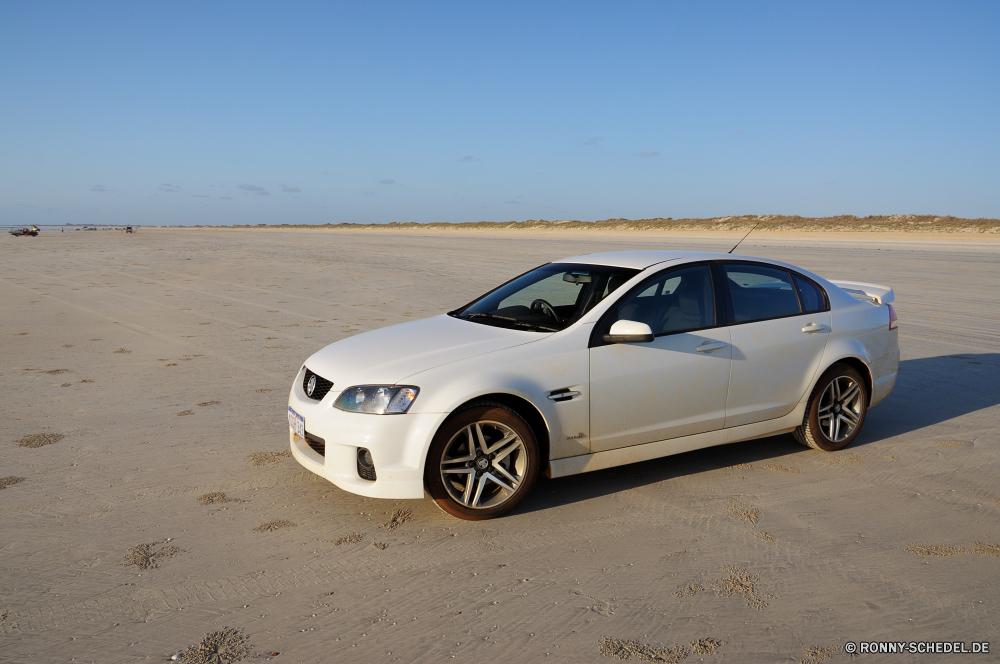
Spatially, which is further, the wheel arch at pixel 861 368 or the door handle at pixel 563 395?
the wheel arch at pixel 861 368

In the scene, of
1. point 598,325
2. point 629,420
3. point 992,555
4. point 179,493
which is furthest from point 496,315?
point 992,555

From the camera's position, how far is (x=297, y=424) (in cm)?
473

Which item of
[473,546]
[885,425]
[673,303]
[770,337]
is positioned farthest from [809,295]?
[473,546]

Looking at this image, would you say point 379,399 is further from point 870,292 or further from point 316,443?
point 870,292

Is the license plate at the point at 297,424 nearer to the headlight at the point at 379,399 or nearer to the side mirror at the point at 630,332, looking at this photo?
the headlight at the point at 379,399

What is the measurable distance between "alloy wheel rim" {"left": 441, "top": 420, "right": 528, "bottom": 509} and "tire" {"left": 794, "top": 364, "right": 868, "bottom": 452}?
8.23 ft

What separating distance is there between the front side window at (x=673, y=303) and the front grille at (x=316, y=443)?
1.94 meters

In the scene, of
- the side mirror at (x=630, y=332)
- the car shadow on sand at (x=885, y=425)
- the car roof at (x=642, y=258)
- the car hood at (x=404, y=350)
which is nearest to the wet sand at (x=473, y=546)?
the car shadow on sand at (x=885, y=425)

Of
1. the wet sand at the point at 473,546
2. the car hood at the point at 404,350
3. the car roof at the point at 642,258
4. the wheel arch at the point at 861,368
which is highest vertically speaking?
the car roof at the point at 642,258

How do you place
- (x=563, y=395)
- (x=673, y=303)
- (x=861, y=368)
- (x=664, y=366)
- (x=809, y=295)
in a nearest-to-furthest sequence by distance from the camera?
(x=563, y=395)
(x=664, y=366)
(x=673, y=303)
(x=809, y=295)
(x=861, y=368)

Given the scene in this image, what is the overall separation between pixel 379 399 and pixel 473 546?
98 cm

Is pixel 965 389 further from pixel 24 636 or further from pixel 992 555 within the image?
pixel 24 636

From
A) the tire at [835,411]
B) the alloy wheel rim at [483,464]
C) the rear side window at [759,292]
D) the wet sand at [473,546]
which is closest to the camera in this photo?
the wet sand at [473,546]

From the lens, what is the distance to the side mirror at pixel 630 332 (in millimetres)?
4641
